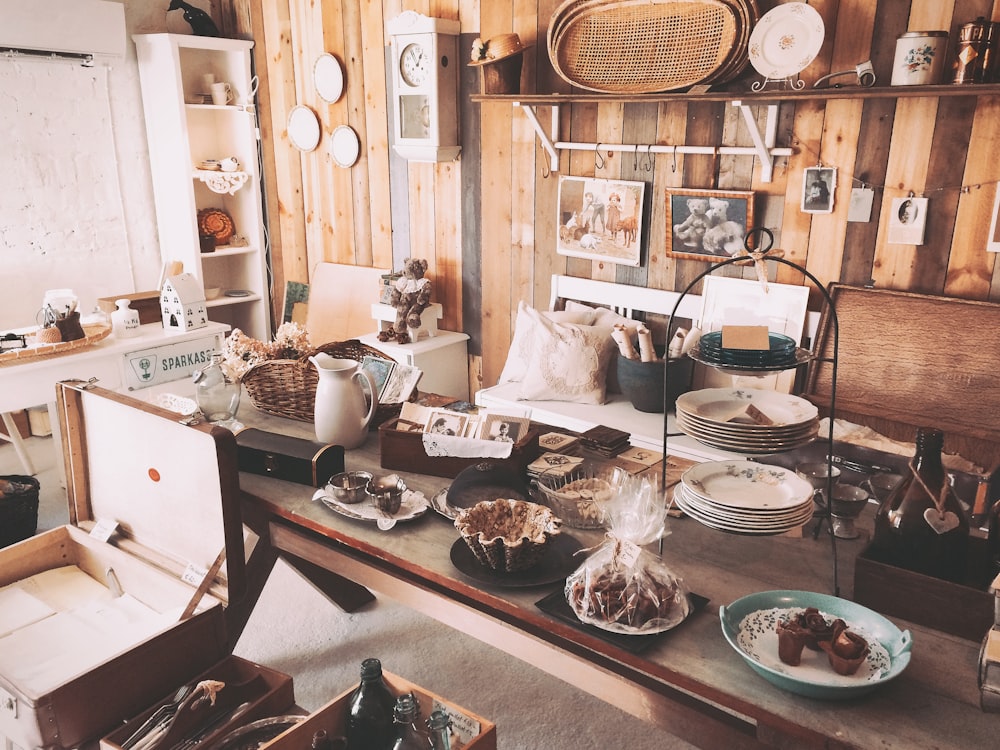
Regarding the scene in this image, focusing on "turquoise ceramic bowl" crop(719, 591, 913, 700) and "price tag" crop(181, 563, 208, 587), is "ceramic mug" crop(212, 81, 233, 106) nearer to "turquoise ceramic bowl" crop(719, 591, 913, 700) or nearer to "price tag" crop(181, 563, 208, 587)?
"price tag" crop(181, 563, 208, 587)

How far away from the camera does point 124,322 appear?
368 centimetres

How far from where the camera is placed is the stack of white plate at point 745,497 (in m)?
1.45

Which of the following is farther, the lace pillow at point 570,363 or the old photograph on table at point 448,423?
the lace pillow at point 570,363

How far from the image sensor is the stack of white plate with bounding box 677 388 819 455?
146cm

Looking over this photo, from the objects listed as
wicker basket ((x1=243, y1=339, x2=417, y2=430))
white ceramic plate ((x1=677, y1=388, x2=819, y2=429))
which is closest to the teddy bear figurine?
wicker basket ((x1=243, y1=339, x2=417, y2=430))

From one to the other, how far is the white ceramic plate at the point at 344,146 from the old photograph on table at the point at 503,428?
2811 millimetres

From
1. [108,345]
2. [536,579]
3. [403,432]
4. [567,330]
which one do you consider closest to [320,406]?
[403,432]

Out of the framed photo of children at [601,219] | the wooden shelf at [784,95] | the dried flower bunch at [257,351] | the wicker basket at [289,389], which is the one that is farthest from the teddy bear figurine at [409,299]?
the wicker basket at [289,389]

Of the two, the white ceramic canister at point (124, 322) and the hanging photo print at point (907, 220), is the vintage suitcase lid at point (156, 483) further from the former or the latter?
the hanging photo print at point (907, 220)

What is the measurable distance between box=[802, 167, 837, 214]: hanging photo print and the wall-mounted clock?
1.72 meters

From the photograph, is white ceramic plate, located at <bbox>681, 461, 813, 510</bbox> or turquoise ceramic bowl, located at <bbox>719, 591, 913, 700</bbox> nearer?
turquoise ceramic bowl, located at <bbox>719, 591, 913, 700</bbox>

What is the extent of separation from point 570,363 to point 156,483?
70.3 inches

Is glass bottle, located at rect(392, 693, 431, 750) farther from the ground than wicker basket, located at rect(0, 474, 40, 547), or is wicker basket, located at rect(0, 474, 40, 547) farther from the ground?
glass bottle, located at rect(392, 693, 431, 750)

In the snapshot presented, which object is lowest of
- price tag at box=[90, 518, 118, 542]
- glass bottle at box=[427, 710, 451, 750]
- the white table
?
glass bottle at box=[427, 710, 451, 750]
